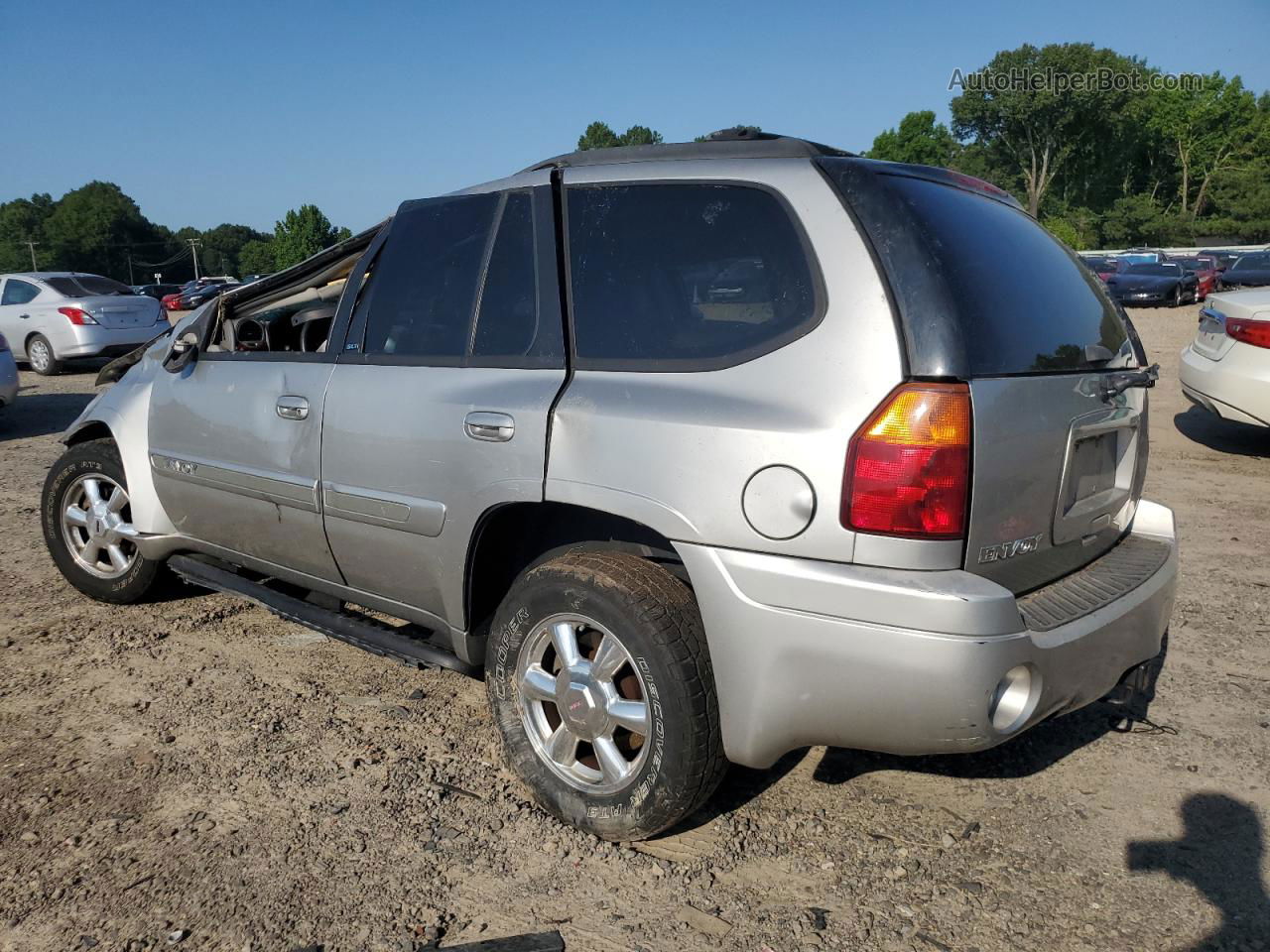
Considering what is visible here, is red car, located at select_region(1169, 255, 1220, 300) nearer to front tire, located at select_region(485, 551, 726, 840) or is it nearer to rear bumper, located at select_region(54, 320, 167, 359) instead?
rear bumper, located at select_region(54, 320, 167, 359)

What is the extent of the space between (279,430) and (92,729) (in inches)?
47.8

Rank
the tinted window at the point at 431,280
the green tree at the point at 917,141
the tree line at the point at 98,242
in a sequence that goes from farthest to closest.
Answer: the tree line at the point at 98,242, the green tree at the point at 917,141, the tinted window at the point at 431,280

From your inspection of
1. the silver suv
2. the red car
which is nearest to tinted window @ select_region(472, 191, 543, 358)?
the silver suv

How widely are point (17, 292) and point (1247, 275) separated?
96.7 ft

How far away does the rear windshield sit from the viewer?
7.86 ft

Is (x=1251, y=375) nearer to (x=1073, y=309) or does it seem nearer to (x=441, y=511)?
(x=1073, y=309)

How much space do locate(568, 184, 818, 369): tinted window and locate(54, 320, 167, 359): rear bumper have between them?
44.2ft

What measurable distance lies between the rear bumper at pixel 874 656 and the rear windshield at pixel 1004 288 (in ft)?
1.88

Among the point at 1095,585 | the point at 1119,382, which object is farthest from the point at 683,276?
the point at 1095,585

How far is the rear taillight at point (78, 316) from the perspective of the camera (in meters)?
14.4

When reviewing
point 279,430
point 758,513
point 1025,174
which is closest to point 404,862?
point 758,513

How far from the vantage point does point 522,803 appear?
299 cm

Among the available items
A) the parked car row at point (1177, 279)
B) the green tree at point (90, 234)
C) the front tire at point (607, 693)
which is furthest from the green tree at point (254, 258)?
the front tire at point (607, 693)

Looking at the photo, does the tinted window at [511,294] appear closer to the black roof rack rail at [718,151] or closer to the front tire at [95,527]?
the black roof rack rail at [718,151]
